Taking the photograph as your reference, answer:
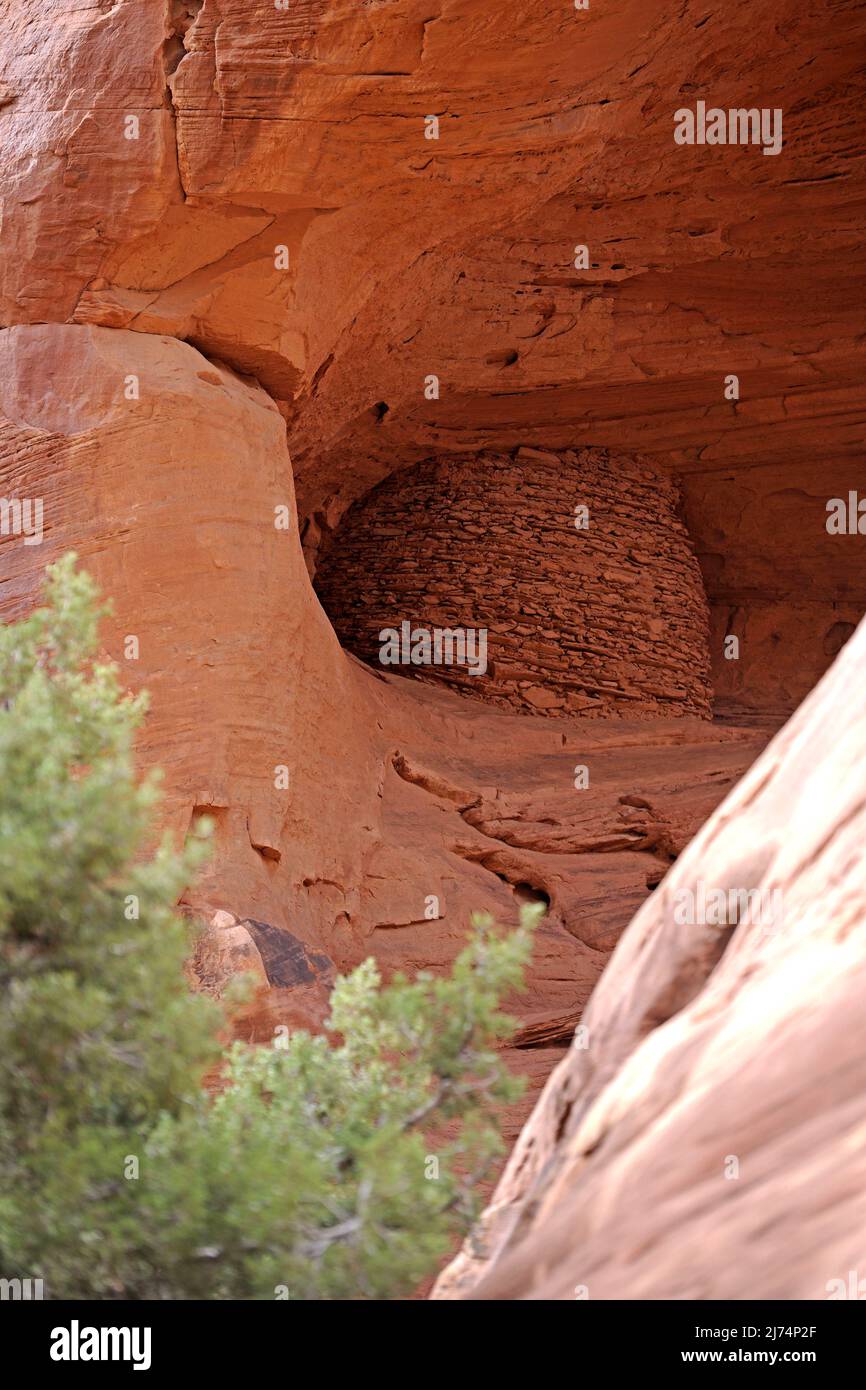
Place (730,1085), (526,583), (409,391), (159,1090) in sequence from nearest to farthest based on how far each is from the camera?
(730,1085) < (159,1090) < (409,391) < (526,583)

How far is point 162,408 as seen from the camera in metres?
6.47

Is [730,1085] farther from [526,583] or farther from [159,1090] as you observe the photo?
[526,583]

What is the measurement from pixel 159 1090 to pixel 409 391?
287 inches

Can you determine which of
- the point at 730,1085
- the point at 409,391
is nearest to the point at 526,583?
the point at 409,391

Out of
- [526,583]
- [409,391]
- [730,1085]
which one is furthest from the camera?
[526,583]

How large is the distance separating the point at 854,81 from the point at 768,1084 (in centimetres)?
802

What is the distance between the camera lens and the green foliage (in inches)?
107

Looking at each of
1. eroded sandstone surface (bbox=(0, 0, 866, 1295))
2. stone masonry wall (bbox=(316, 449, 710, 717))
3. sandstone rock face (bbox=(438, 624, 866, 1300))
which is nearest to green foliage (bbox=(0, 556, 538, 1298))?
sandstone rock face (bbox=(438, 624, 866, 1300))

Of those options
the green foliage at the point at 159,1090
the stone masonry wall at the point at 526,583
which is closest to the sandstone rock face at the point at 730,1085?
the green foliage at the point at 159,1090

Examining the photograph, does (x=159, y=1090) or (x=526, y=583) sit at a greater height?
(x=526, y=583)

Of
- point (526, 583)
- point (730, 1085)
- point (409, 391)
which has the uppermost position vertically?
point (409, 391)

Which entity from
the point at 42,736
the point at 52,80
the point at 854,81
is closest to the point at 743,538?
the point at 854,81

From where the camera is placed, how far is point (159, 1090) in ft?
9.95
